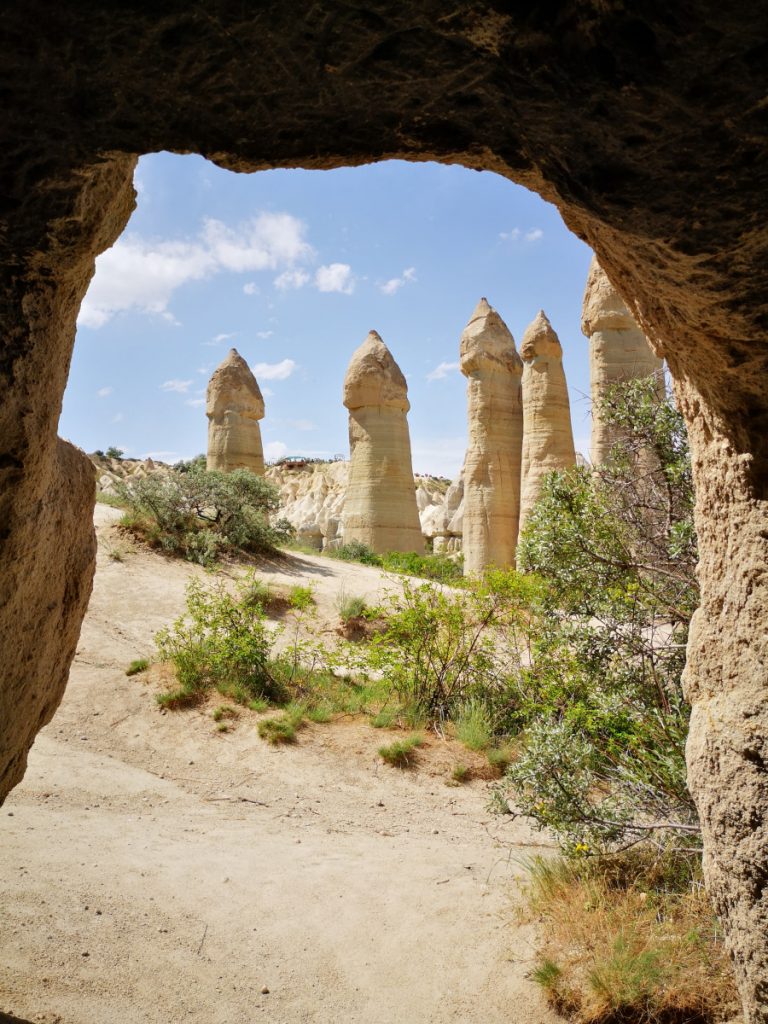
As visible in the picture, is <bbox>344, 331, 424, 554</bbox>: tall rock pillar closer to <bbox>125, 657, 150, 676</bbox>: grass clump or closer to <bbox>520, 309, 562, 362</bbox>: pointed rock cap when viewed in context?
<bbox>520, 309, 562, 362</bbox>: pointed rock cap

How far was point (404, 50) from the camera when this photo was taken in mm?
1397

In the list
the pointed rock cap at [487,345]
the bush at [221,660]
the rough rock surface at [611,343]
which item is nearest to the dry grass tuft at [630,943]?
the bush at [221,660]

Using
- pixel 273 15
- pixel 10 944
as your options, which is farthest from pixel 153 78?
pixel 10 944

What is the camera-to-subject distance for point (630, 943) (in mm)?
3010

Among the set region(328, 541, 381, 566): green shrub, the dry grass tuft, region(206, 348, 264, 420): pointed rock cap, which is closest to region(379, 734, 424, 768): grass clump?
the dry grass tuft

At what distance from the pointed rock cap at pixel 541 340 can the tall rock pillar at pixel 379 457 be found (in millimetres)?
3854

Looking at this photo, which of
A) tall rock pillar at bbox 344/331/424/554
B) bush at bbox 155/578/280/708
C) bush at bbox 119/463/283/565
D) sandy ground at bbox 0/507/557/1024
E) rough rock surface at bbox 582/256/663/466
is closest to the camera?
sandy ground at bbox 0/507/557/1024

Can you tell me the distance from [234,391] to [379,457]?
5.68 metres

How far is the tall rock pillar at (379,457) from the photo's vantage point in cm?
1825

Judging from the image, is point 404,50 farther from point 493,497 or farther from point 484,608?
point 493,497

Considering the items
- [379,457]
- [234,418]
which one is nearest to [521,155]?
[379,457]

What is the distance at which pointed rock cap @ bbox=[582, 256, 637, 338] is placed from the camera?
1372 centimetres

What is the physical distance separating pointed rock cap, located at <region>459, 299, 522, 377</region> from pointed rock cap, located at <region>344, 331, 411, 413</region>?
1883mm

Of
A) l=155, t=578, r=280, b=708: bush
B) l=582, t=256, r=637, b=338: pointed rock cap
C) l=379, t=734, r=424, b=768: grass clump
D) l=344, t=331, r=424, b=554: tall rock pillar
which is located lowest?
l=379, t=734, r=424, b=768: grass clump
